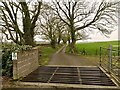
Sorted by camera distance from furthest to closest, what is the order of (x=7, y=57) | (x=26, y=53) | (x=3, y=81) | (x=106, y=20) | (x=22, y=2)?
(x=106, y=20) < (x=22, y=2) < (x=26, y=53) < (x=7, y=57) < (x=3, y=81)

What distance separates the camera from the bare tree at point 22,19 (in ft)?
46.2

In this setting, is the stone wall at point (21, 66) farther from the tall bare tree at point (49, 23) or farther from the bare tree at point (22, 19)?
the tall bare tree at point (49, 23)

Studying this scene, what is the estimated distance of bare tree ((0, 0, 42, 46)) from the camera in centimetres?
1409

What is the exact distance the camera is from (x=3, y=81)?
6.57 meters

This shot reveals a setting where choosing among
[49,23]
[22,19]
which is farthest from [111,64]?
[49,23]

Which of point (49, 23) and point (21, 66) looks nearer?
point (21, 66)

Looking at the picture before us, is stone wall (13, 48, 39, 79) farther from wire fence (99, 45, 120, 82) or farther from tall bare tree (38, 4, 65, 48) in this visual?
tall bare tree (38, 4, 65, 48)

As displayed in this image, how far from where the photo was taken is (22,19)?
15.7 metres

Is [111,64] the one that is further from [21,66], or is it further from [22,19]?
[22,19]

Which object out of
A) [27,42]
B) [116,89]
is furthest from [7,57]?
[27,42]

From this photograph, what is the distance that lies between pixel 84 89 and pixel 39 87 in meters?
1.21

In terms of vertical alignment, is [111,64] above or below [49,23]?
below

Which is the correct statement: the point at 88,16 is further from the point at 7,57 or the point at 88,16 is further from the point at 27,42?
the point at 7,57

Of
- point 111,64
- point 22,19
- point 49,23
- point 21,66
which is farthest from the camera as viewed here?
point 49,23
